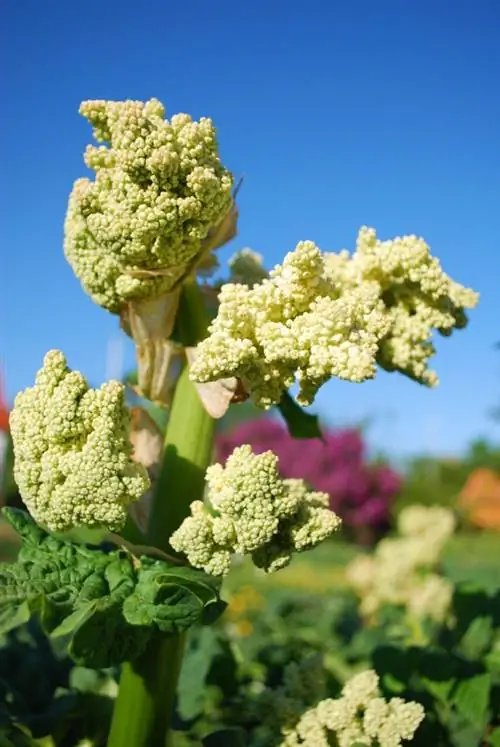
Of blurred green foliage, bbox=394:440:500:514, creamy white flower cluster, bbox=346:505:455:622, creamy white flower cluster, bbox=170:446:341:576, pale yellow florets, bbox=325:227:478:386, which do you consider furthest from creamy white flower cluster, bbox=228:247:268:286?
blurred green foliage, bbox=394:440:500:514

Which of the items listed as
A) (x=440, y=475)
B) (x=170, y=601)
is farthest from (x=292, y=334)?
(x=440, y=475)

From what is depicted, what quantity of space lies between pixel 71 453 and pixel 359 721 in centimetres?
62

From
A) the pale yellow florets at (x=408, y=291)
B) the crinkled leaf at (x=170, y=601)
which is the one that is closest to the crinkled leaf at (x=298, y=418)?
the pale yellow florets at (x=408, y=291)

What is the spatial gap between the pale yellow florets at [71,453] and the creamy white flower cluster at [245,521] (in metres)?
0.10

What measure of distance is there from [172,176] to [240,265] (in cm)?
34

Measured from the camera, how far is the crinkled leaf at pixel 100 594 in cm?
116

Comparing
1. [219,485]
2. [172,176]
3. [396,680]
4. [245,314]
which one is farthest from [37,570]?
[396,680]

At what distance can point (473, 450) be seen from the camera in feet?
84.3

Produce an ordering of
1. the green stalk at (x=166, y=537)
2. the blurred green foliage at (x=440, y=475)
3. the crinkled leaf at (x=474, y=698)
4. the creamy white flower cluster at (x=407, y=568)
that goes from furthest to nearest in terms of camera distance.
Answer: the blurred green foliage at (x=440, y=475)
the creamy white flower cluster at (x=407, y=568)
the crinkled leaf at (x=474, y=698)
the green stalk at (x=166, y=537)

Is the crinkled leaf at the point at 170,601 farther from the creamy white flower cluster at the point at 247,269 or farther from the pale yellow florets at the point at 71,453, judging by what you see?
the creamy white flower cluster at the point at 247,269

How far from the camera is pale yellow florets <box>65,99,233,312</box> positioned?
1266 mm

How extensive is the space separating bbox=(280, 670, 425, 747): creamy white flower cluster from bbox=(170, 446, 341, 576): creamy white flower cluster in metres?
0.32

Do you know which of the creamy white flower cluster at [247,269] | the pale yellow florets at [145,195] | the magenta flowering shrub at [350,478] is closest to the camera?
the pale yellow florets at [145,195]

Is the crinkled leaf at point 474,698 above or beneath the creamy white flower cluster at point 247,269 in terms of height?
beneath
